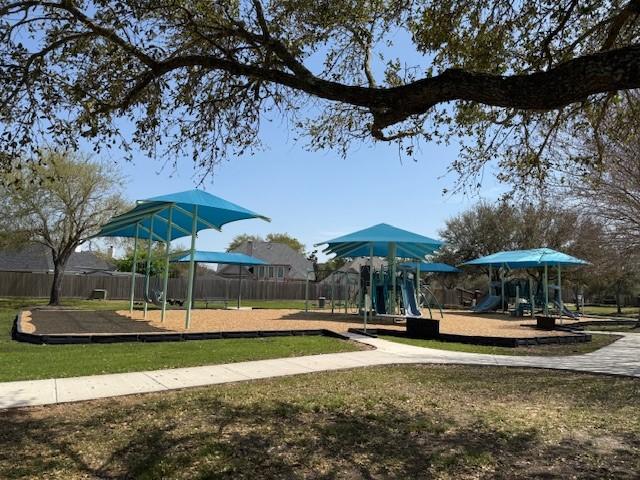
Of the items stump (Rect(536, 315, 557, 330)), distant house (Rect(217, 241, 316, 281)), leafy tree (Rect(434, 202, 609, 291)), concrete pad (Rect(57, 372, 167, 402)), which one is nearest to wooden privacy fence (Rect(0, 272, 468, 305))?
leafy tree (Rect(434, 202, 609, 291))

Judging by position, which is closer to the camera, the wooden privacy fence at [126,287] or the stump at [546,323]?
the stump at [546,323]

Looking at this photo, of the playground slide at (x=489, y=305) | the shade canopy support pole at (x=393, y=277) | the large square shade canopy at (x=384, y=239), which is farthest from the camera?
the playground slide at (x=489, y=305)

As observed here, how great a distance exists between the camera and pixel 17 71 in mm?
6770

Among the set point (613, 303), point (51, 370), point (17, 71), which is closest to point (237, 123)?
point (17, 71)

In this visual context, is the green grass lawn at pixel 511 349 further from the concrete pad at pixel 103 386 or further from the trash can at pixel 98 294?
the trash can at pixel 98 294

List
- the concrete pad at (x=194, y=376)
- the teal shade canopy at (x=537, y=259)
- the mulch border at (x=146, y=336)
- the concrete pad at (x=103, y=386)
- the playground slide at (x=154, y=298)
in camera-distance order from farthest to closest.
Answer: the teal shade canopy at (x=537, y=259), the playground slide at (x=154, y=298), the mulch border at (x=146, y=336), the concrete pad at (x=194, y=376), the concrete pad at (x=103, y=386)

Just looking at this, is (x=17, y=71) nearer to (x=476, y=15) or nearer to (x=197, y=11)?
(x=197, y=11)

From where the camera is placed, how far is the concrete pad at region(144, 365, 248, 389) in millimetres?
7535

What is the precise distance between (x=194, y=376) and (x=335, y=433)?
133 inches

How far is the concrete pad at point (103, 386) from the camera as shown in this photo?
672cm

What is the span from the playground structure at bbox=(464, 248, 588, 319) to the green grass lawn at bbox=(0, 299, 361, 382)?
13.8 meters

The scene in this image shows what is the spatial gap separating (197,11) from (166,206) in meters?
7.78

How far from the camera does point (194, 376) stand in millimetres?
8031

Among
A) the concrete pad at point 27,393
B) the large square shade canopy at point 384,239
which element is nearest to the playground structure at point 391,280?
the large square shade canopy at point 384,239
